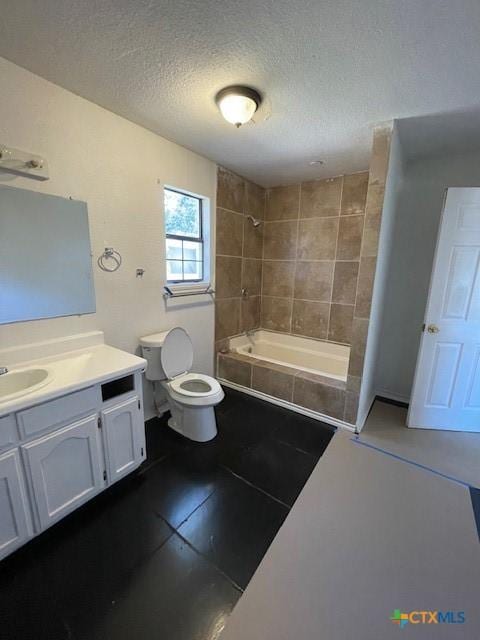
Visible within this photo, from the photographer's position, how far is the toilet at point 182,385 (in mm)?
2059

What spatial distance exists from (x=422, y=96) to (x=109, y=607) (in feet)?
9.74

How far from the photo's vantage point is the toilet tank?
2180mm

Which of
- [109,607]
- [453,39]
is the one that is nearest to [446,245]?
[453,39]

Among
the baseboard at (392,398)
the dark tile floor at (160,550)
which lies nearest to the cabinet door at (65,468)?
the dark tile floor at (160,550)

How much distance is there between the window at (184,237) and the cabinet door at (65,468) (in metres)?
1.47

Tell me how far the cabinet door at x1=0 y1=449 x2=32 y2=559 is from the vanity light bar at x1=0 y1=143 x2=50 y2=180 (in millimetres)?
1428

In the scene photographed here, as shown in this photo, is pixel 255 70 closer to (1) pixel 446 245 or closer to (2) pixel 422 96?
(2) pixel 422 96

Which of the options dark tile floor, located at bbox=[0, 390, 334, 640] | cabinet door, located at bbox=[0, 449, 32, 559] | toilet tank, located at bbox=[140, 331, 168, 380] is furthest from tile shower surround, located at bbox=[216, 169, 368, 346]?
cabinet door, located at bbox=[0, 449, 32, 559]

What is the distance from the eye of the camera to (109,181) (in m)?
1.86

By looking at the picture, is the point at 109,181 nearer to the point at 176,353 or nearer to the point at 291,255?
the point at 176,353

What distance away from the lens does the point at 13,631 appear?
3.38 feet

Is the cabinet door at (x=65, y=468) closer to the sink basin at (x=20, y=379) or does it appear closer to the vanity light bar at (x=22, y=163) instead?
the sink basin at (x=20, y=379)

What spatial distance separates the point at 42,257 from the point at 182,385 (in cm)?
133

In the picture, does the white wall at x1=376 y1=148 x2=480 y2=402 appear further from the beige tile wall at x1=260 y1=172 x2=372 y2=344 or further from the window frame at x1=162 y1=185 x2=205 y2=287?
the window frame at x1=162 y1=185 x2=205 y2=287
